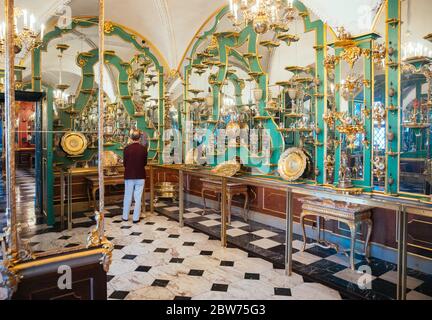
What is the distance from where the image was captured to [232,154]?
778 cm

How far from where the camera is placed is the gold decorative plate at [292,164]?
5910 millimetres

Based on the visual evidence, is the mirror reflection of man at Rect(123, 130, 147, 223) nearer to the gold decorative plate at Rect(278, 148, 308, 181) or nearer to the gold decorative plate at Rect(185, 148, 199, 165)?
the gold decorative plate at Rect(185, 148, 199, 165)

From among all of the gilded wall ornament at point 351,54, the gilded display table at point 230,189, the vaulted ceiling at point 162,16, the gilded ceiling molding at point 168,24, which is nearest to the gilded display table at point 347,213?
the gilded display table at point 230,189

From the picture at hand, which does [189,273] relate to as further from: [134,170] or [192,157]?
[192,157]

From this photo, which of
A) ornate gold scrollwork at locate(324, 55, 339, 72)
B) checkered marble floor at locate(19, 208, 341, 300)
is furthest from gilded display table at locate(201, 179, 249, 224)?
ornate gold scrollwork at locate(324, 55, 339, 72)

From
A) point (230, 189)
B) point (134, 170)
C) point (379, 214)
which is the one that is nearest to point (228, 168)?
point (230, 189)

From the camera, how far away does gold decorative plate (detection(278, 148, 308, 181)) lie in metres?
5.91

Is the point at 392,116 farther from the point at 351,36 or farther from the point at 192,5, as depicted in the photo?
the point at 192,5

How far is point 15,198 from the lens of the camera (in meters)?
2.17

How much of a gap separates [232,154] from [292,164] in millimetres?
1971

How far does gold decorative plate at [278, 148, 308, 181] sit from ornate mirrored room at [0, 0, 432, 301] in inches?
1.2

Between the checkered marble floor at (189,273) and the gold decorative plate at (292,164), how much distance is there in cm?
183

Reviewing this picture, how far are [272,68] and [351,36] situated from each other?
222 centimetres
